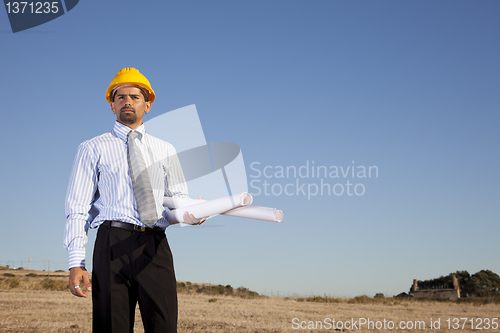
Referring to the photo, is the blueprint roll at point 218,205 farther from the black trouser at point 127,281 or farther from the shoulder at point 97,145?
the shoulder at point 97,145

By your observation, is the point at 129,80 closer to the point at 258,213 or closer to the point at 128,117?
the point at 128,117

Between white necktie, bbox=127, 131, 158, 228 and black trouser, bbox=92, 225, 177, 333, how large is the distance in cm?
14

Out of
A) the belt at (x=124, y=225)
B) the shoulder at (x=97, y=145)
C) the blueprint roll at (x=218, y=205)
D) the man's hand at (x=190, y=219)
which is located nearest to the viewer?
the blueprint roll at (x=218, y=205)

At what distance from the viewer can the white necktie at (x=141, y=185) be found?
322cm

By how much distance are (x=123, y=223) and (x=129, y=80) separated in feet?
3.56

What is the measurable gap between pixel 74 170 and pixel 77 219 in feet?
1.22

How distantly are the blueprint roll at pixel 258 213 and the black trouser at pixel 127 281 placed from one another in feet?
2.25

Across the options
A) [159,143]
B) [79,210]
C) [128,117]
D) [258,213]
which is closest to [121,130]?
[128,117]

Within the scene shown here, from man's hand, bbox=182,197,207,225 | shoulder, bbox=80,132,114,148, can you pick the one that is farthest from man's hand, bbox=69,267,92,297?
shoulder, bbox=80,132,114,148

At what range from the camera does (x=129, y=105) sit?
11.2 ft

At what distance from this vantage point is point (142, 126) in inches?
140

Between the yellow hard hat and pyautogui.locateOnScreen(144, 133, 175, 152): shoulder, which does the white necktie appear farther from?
the yellow hard hat

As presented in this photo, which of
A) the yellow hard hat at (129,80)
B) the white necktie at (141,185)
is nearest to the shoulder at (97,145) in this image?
the white necktie at (141,185)

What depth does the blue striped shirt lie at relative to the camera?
10.5 feet
